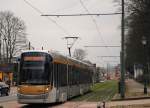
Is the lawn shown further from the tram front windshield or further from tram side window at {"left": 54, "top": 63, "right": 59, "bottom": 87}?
the tram front windshield

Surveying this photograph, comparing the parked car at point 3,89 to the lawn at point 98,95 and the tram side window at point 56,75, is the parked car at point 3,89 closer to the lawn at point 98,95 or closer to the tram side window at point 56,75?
the lawn at point 98,95

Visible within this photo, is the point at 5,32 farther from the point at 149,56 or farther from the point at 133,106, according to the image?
the point at 133,106

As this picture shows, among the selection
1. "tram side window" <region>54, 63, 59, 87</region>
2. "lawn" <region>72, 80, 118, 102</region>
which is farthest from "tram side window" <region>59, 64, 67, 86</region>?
"lawn" <region>72, 80, 118, 102</region>

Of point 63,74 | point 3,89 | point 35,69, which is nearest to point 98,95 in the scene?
point 3,89

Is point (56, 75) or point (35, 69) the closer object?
point (35, 69)

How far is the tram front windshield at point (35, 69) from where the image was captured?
94.4 feet

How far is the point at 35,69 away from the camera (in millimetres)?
28891

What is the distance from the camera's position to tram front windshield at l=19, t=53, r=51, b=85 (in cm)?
2877

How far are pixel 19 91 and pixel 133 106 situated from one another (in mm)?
6468

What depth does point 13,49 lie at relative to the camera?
9000 cm

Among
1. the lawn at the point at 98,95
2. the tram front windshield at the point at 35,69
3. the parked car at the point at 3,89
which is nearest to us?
the tram front windshield at the point at 35,69

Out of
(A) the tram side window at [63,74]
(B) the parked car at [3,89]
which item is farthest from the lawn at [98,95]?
(B) the parked car at [3,89]

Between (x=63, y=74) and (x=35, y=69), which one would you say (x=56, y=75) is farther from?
(x=63, y=74)

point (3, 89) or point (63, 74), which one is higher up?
point (63, 74)
